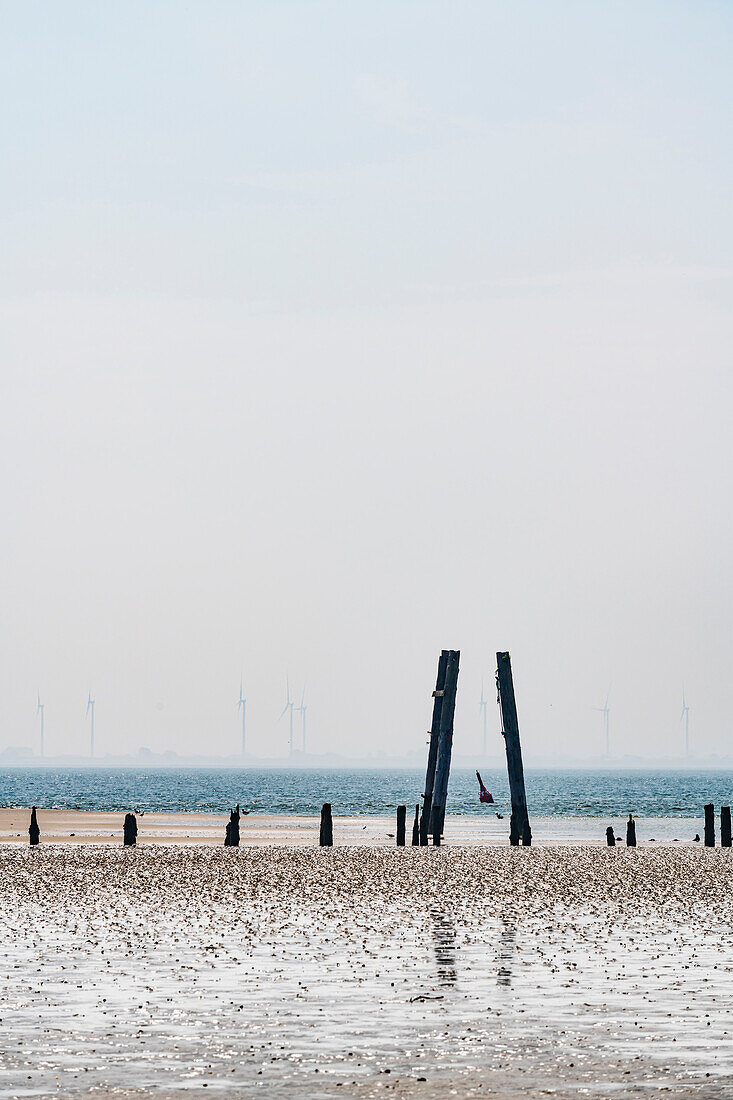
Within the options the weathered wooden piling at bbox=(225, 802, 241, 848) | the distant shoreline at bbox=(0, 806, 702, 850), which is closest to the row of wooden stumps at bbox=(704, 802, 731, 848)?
the distant shoreline at bbox=(0, 806, 702, 850)

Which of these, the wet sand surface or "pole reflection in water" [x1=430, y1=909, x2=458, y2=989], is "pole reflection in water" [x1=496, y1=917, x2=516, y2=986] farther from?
"pole reflection in water" [x1=430, y1=909, x2=458, y2=989]

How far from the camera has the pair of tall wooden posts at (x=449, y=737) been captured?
171 ft

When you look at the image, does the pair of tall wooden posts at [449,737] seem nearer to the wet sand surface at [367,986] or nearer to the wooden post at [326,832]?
the wooden post at [326,832]

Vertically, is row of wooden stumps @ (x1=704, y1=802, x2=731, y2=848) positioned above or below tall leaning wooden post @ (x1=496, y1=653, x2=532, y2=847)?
below

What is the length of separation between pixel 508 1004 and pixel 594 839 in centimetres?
4484

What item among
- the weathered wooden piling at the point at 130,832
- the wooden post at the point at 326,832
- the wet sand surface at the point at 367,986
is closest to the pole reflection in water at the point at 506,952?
the wet sand surface at the point at 367,986

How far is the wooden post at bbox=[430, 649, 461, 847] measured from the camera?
51969 millimetres

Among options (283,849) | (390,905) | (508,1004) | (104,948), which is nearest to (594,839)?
(283,849)

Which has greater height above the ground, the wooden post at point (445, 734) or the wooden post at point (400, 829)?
the wooden post at point (445, 734)

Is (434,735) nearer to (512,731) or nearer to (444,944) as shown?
(512,731)

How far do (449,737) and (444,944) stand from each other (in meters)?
26.9

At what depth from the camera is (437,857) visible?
4728 cm

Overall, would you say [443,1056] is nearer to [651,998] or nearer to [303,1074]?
[303,1074]

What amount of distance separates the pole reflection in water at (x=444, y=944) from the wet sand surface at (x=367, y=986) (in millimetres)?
94
